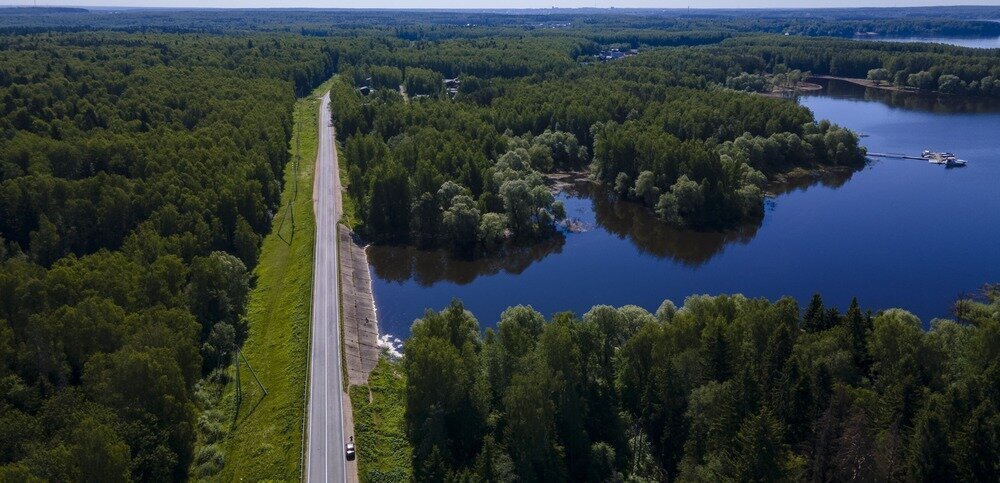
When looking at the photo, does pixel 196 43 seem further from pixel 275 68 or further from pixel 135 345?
pixel 135 345

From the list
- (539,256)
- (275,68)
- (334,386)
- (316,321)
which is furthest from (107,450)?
(275,68)

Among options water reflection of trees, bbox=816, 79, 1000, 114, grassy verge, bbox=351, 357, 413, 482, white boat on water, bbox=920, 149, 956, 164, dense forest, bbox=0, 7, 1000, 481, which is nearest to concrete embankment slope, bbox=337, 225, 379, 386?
grassy verge, bbox=351, 357, 413, 482

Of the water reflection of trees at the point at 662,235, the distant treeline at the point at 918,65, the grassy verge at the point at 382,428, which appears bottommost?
the grassy verge at the point at 382,428

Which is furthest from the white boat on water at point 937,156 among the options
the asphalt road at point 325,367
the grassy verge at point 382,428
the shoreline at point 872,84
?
the grassy verge at point 382,428

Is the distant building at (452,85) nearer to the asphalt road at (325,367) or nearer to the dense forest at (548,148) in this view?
the dense forest at (548,148)

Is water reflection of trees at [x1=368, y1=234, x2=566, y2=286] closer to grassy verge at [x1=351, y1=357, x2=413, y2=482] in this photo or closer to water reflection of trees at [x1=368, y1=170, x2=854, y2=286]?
water reflection of trees at [x1=368, y1=170, x2=854, y2=286]

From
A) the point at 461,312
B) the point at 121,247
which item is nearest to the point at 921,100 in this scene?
the point at 461,312

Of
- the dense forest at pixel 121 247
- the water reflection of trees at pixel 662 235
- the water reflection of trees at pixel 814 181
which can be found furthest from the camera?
the water reflection of trees at pixel 814 181

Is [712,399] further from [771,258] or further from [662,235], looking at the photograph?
[662,235]
